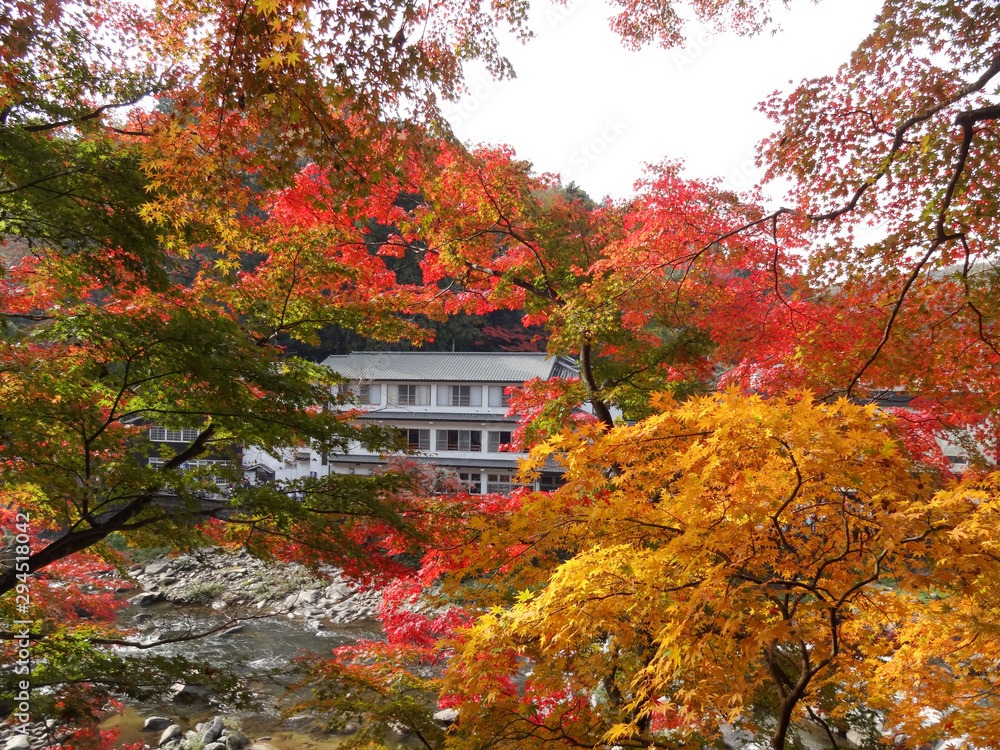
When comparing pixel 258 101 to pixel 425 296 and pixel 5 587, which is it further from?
pixel 425 296

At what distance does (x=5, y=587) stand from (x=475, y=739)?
3.77 m

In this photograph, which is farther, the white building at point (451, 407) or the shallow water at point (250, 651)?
the white building at point (451, 407)

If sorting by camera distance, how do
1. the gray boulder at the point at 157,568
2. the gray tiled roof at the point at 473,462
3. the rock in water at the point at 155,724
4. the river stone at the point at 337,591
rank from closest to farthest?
the rock in water at the point at 155,724, the river stone at the point at 337,591, the gray boulder at the point at 157,568, the gray tiled roof at the point at 473,462

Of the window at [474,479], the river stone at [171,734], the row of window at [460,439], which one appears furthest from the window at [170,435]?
the river stone at [171,734]

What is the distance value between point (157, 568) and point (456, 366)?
11778mm

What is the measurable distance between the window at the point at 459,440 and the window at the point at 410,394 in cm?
146

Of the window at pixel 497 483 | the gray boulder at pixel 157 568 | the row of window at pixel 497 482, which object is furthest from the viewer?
the window at pixel 497 483

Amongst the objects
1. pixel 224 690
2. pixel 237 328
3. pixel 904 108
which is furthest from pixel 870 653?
pixel 237 328

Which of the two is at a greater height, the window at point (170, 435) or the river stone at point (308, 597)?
the window at point (170, 435)

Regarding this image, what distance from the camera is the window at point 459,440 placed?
21.5 meters

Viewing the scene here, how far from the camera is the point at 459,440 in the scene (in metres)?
21.7

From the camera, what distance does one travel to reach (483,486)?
2119cm

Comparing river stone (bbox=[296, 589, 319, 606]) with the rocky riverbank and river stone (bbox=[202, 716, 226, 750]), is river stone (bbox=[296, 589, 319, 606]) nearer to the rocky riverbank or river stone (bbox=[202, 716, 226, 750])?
the rocky riverbank

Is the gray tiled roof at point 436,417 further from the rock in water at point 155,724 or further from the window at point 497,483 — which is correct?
the rock in water at point 155,724
